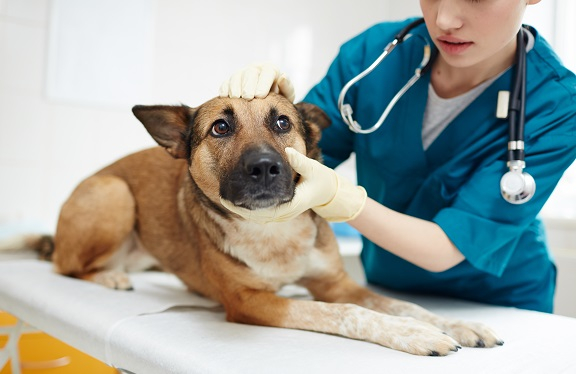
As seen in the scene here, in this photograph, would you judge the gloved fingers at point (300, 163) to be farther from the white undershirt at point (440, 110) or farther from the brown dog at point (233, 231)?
the white undershirt at point (440, 110)

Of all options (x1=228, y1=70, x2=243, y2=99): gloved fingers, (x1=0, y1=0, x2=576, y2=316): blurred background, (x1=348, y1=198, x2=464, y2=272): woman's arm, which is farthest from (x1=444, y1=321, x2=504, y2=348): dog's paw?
(x1=0, y1=0, x2=576, y2=316): blurred background

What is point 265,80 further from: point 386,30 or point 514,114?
point 514,114

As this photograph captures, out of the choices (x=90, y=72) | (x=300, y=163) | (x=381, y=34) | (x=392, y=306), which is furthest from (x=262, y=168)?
(x=90, y=72)

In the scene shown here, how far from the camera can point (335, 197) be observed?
129 cm

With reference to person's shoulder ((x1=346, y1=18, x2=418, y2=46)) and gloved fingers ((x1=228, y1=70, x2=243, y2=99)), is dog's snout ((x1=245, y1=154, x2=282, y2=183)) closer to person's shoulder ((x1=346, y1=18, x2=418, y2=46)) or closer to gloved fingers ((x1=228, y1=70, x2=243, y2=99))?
gloved fingers ((x1=228, y1=70, x2=243, y2=99))

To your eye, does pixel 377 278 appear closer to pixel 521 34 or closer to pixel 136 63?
pixel 521 34

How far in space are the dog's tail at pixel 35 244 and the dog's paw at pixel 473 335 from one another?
1.69 m

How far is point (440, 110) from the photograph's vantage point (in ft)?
5.28

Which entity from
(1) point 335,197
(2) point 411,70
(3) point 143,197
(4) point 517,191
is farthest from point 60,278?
(4) point 517,191

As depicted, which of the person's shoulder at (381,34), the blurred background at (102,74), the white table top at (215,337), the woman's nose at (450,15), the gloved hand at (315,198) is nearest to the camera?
the white table top at (215,337)

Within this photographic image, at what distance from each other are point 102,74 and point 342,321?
7.71ft

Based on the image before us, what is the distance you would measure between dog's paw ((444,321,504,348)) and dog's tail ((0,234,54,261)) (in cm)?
169

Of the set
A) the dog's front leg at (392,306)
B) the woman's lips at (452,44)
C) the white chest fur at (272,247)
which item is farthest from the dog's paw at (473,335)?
the woman's lips at (452,44)

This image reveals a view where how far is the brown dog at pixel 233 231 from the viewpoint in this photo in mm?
1199
